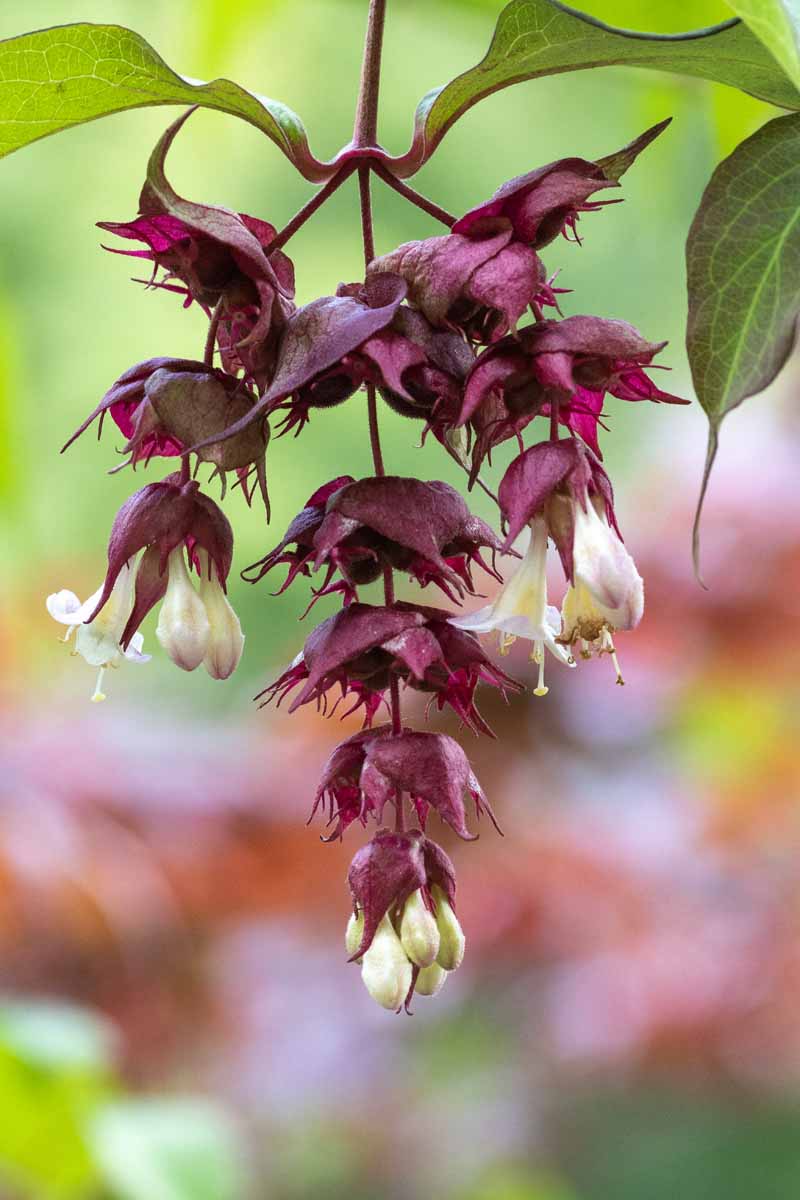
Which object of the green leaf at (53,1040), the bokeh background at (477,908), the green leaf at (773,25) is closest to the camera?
the green leaf at (773,25)

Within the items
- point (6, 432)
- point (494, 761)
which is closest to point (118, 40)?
point (6, 432)

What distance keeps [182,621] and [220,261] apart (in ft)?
0.43

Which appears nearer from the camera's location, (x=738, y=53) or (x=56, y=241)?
(x=738, y=53)

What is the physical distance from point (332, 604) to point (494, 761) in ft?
6.27

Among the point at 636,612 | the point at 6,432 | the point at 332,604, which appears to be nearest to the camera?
the point at 636,612

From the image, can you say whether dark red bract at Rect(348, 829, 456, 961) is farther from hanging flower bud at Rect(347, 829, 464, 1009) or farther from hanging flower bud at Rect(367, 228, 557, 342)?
hanging flower bud at Rect(367, 228, 557, 342)

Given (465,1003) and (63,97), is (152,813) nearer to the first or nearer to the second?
(465,1003)

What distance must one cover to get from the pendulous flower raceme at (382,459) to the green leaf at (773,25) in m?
0.07

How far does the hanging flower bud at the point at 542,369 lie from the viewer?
0.45 m

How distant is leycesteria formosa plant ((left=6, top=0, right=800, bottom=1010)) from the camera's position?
454 mm

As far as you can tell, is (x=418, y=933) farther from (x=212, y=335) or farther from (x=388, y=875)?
(x=212, y=335)

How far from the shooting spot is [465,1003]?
2945 mm

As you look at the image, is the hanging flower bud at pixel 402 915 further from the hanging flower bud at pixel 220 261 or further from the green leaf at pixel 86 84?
the green leaf at pixel 86 84

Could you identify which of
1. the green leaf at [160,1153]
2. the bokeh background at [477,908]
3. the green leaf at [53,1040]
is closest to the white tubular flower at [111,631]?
the bokeh background at [477,908]
